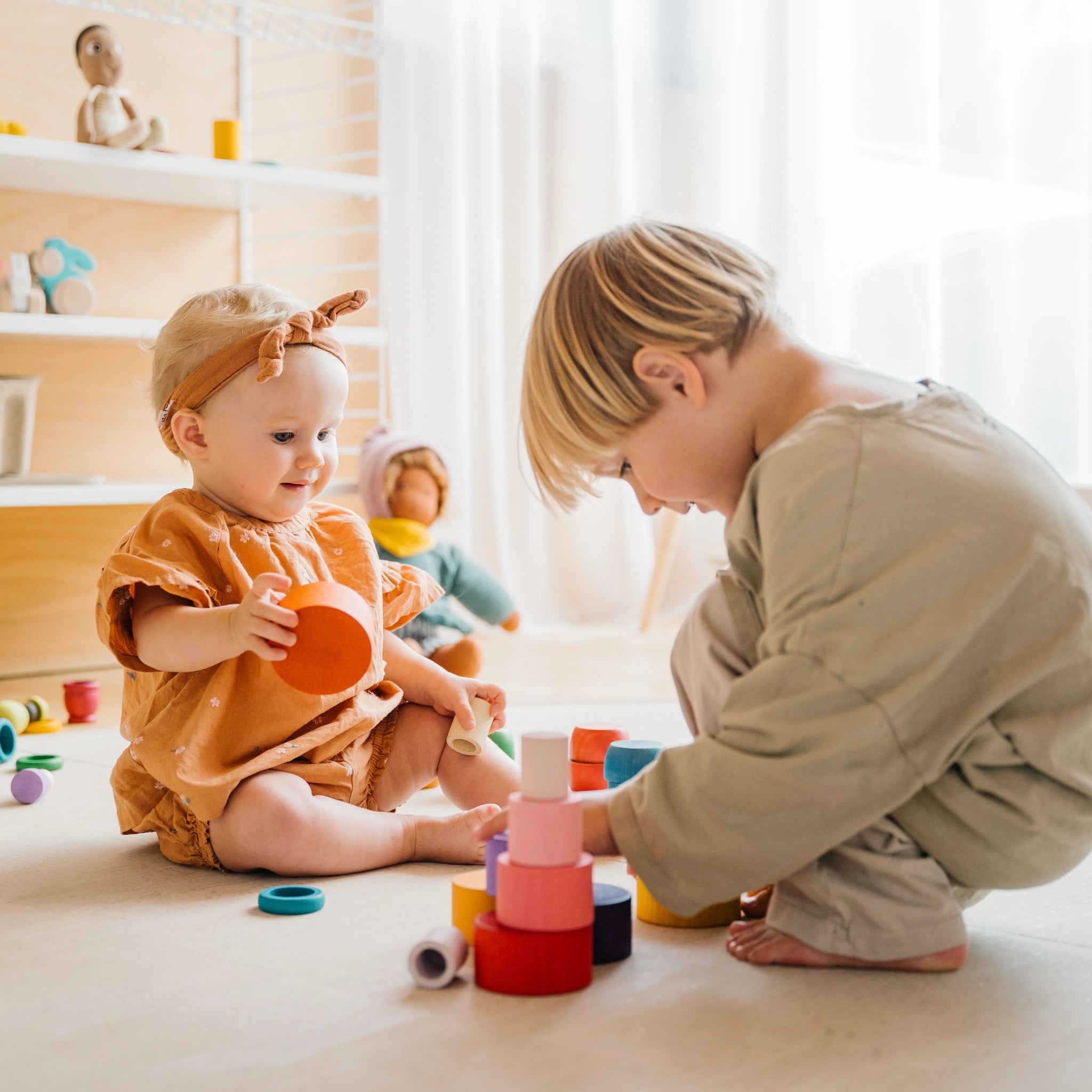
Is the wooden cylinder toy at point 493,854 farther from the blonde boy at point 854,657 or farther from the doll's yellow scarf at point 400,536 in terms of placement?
the doll's yellow scarf at point 400,536

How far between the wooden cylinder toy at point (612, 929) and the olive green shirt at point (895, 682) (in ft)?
0.15

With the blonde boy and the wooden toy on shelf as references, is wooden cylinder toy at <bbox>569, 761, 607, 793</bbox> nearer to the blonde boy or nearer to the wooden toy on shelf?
the blonde boy

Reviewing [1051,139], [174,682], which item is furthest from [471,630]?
[1051,139]

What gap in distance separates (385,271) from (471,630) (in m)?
0.96

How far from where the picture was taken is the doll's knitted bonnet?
188 centimetres

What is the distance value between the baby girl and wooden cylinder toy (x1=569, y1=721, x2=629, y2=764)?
0.08m

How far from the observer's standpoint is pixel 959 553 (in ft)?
2.32

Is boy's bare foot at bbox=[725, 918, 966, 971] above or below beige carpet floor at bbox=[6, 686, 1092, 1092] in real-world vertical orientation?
above

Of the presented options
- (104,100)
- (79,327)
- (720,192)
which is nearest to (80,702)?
(79,327)

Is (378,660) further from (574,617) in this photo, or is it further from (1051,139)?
(1051,139)

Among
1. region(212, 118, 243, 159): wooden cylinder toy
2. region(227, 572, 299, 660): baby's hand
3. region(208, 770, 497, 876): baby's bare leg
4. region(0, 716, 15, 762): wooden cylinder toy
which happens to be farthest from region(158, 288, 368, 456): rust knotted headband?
region(212, 118, 243, 159): wooden cylinder toy

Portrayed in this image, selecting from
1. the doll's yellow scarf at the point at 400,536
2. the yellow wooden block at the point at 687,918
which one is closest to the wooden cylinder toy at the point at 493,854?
the yellow wooden block at the point at 687,918

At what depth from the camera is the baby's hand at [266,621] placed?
0.88 m

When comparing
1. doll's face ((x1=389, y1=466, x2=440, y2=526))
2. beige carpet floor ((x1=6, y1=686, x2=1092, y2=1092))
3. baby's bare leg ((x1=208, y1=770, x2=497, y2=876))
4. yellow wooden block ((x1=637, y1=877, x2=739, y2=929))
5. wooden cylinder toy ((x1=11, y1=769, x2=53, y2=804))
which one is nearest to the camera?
beige carpet floor ((x1=6, y1=686, x2=1092, y2=1092))
